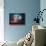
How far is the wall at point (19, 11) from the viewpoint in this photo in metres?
5.76

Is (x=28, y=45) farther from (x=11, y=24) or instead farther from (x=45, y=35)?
(x=11, y=24)

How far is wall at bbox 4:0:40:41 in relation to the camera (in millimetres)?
5758

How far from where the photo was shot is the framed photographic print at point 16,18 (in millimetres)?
5796

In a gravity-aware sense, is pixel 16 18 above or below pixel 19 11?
below

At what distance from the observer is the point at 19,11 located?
5.79 metres

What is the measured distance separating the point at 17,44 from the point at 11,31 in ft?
6.15

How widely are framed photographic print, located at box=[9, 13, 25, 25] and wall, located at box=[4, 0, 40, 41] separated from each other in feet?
0.42

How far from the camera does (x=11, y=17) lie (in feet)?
19.0

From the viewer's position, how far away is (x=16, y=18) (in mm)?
5824

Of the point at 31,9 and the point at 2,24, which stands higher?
A: the point at 31,9

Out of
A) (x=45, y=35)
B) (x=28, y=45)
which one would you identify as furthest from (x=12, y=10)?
(x=45, y=35)

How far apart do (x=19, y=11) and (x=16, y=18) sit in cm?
33

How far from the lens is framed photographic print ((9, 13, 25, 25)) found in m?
5.80

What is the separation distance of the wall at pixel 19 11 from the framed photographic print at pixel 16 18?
129 mm
